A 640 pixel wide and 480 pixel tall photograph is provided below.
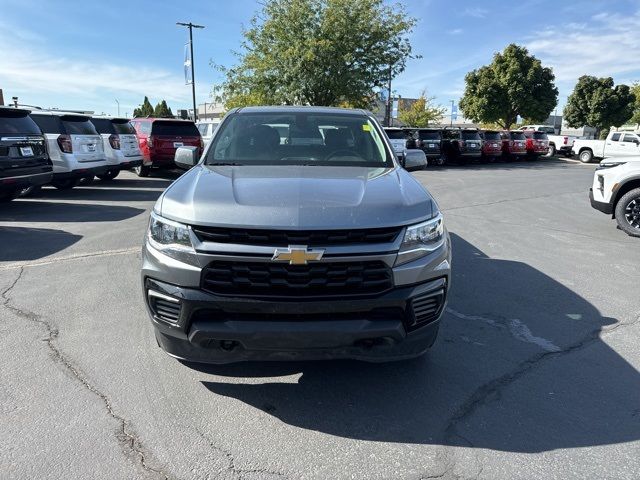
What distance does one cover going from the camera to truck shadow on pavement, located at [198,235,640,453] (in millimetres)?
2689

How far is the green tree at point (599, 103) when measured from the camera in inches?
1406

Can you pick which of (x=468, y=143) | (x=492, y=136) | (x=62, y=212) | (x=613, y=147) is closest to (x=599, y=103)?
(x=613, y=147)

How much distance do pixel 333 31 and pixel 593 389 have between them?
20.8m

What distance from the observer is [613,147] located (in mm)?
23297

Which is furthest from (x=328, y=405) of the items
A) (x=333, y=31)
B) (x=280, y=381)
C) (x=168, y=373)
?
(x=333, y=31)

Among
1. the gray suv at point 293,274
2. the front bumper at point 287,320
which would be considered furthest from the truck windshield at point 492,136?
the front bumper at point 287,320

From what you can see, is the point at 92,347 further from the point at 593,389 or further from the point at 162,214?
the point at 593,389

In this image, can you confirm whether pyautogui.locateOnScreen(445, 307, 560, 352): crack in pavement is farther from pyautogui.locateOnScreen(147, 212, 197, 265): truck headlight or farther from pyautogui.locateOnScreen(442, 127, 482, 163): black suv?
pyautogui.locateOnScreen(442, 127, 482, 163): black suv

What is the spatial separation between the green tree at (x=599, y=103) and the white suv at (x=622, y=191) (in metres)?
33.9

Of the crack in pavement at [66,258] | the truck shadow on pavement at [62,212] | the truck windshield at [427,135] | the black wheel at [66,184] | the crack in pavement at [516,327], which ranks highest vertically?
the truck windshield at [427,135]

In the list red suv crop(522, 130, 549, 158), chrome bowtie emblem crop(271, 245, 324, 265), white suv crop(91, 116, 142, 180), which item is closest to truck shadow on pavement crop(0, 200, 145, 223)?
white suv crop(91, 116, 142, 180)

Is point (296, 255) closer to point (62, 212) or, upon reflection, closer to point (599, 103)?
point (62, 212)

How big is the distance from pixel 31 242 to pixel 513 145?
85.2 feet

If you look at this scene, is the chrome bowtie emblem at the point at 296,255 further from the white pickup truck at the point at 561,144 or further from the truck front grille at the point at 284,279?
the white pickup truck at the point at 561,144
